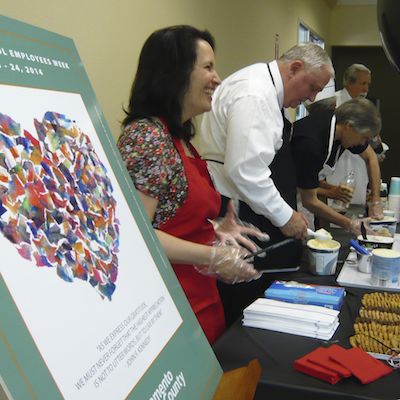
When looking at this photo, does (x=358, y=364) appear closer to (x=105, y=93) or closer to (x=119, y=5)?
(x=105, y=93)

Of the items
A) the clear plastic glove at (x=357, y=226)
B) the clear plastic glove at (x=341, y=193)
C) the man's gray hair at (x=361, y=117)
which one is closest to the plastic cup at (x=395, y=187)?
the clear plastic glove at (x=341, y=193)

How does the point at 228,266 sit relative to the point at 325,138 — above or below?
above

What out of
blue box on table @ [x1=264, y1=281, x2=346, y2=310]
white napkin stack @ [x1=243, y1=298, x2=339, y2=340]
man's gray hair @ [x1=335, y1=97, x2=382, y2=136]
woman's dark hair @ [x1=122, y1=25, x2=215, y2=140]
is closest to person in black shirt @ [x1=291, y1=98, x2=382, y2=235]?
man's gray hair @ [x1=335, y1=97, x2=382, y2=136]

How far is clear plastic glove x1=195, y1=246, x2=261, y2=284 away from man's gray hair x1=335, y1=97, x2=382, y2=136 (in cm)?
133

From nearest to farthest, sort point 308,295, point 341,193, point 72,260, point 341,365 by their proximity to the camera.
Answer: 1. point 72,260
2. point 341,365
3. point 308,295
4. point 341,193

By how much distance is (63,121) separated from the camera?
67 cm

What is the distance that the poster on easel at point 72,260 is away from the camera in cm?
50

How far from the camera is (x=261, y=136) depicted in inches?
67.5

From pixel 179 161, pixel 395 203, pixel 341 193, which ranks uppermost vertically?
pixel 179 161

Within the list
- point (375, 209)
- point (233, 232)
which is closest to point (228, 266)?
point (233, 232)

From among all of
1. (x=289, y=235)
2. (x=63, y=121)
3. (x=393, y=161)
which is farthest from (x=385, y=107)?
(x=63, y=121)

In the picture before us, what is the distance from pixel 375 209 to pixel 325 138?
48cm

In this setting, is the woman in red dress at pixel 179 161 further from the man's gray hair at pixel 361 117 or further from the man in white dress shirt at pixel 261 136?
the man's gray hair at pixel 361 117

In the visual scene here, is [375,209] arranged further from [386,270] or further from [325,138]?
[386,270]
